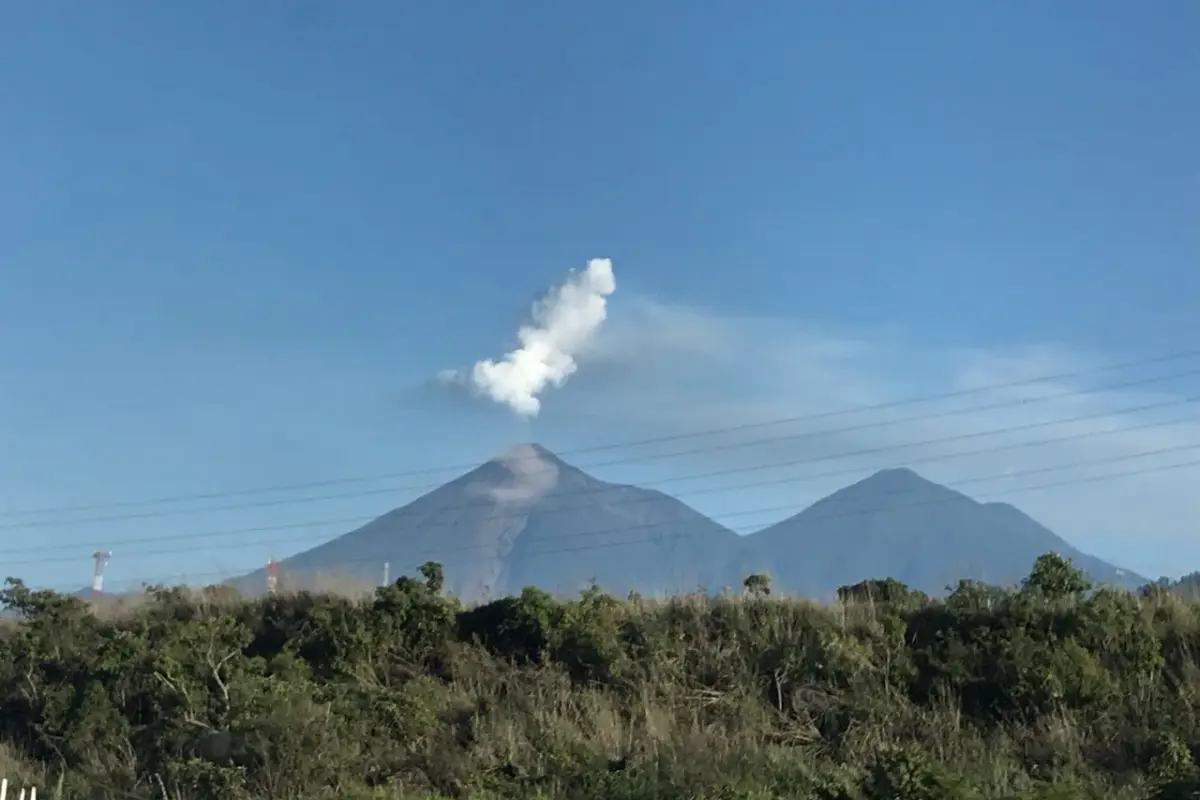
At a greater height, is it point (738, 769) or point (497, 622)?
point (497, 622)

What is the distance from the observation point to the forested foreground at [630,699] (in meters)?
12.6

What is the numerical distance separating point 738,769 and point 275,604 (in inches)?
393

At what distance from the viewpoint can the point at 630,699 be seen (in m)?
15.4

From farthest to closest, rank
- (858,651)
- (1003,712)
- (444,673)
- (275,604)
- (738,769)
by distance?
(275,604), (444,673), (858,651), (1003,712), (738,769)

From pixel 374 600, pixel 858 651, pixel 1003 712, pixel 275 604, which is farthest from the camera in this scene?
pixel 275 604

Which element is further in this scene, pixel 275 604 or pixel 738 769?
pixel 275 604

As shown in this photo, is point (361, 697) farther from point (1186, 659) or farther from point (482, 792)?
point (1186, 659)

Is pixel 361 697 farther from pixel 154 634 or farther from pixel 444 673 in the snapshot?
pixel 154 634

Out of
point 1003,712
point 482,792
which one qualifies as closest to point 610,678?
point 482,792

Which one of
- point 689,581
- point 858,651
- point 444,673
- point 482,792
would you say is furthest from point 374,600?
point 858,651

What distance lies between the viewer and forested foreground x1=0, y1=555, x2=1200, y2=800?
12609 millimetres

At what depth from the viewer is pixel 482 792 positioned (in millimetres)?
12742

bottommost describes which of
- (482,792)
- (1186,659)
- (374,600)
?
(482,792)

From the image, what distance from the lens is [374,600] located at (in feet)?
60.4
